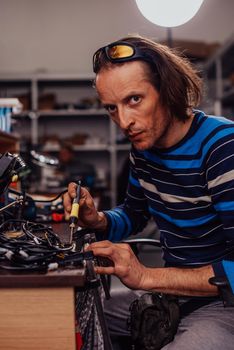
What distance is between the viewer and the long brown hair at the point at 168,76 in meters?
1.27

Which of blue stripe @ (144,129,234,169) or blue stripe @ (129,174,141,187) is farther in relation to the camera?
blue stripe @ (129,174,141,187)

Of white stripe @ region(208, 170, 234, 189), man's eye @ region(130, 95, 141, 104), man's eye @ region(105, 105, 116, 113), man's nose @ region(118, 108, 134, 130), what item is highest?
man's eye @ region(130, 95, 141, 104)

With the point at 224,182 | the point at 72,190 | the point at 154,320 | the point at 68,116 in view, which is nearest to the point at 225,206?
the point at 224,182

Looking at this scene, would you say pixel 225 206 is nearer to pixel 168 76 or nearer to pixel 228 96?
pixel 168 76

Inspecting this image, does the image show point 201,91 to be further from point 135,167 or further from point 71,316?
point 71,316

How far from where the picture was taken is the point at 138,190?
62.7 inches

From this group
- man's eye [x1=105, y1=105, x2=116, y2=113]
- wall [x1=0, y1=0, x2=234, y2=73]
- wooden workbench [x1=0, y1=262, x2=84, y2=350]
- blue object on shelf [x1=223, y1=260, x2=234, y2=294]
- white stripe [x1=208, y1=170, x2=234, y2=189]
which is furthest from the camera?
wall [x1=0, y1=0, x2=234, y2=73]

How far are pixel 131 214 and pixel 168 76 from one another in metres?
0.54

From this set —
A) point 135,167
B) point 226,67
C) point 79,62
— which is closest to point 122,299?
point 135,167

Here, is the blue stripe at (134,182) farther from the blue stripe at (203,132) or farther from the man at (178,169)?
the blue stripe at (203,132)

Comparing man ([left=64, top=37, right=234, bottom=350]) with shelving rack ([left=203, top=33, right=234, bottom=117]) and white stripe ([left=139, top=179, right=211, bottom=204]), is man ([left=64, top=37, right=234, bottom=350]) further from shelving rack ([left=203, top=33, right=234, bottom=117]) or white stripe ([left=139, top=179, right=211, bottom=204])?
shelving rack ([left=203, top=33, right=234, bottom=117])

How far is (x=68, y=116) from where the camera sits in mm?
5879

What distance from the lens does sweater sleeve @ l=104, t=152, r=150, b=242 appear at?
5.07ft

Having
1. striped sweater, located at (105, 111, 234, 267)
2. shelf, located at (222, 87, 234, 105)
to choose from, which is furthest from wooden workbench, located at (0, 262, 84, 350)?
shelf, located at (222, 87, 234, 105)
